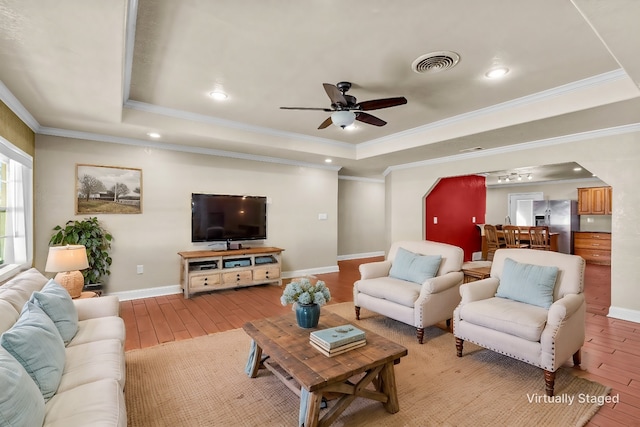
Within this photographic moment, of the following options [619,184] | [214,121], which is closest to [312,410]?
[214,121]

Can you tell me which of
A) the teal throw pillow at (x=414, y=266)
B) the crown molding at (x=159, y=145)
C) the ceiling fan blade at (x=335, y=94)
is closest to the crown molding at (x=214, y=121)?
the crown molding at (x=159, y=145)

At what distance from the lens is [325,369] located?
1758mm

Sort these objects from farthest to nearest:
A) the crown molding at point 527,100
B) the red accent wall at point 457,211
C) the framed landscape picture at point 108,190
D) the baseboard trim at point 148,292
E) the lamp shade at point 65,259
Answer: the red accent wall at point 457,211
the baseboard trim at point 148,292
the framed landscape picture at point 108,190
the lamp shade at point 65,259
the crown molding at point 527,100

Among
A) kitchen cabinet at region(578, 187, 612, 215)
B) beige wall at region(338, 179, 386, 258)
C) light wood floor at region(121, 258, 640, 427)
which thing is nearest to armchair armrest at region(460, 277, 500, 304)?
light wood floor at region(121, 258, 640, 427)

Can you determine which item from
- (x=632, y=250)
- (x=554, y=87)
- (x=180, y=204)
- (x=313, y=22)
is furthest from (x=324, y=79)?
(x=632, y=250)

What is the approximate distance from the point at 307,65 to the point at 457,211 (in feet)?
→ 18.5

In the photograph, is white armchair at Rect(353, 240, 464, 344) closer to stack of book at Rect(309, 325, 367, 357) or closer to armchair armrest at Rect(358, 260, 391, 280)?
armchair armrest at Rect(358, 260, 391, 280)

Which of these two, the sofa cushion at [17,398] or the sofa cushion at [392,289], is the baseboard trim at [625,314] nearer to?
the sofa cushion at [392,289]

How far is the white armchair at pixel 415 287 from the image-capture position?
3084 mm

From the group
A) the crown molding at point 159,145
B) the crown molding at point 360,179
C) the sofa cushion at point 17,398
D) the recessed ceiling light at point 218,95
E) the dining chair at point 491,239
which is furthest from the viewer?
the crown molding at point 360,179

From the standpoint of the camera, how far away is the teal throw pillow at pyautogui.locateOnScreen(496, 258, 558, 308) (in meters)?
2.62

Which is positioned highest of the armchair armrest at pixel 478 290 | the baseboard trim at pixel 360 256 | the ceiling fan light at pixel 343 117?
the ceiling fan light at pixel 343 117

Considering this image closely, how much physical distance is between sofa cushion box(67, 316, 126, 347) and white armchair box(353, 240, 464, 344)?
2.39 meters

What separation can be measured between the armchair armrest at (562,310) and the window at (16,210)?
481cm
